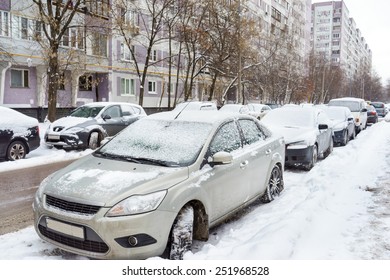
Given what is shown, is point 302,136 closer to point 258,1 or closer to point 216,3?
point 216,3

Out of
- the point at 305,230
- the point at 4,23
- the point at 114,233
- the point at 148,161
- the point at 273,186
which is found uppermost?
the point at 4,23

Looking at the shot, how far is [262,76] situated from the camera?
3806cm

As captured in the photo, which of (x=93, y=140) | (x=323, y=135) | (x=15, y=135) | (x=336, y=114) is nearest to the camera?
(x=15, y=135)

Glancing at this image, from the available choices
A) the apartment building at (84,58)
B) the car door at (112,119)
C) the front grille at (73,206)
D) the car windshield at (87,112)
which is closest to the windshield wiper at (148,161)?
the front grille at (73,206)

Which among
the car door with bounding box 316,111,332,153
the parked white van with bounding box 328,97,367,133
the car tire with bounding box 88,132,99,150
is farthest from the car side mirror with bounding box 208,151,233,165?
the parked white van with bounding box 328,97,367,133

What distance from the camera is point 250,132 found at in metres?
5.77

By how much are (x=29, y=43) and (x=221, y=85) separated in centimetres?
1737

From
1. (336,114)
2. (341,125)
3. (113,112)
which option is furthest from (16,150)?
(336,114)

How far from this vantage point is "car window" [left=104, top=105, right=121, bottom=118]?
1311cm

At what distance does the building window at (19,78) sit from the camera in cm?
2300

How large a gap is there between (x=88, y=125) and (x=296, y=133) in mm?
6601

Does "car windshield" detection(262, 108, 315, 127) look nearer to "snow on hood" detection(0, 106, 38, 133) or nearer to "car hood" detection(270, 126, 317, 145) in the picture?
"car hood" detection(270, 126, 317, 145)

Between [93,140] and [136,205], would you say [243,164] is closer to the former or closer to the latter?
[136,205]

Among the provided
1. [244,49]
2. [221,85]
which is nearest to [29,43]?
[244,49]
